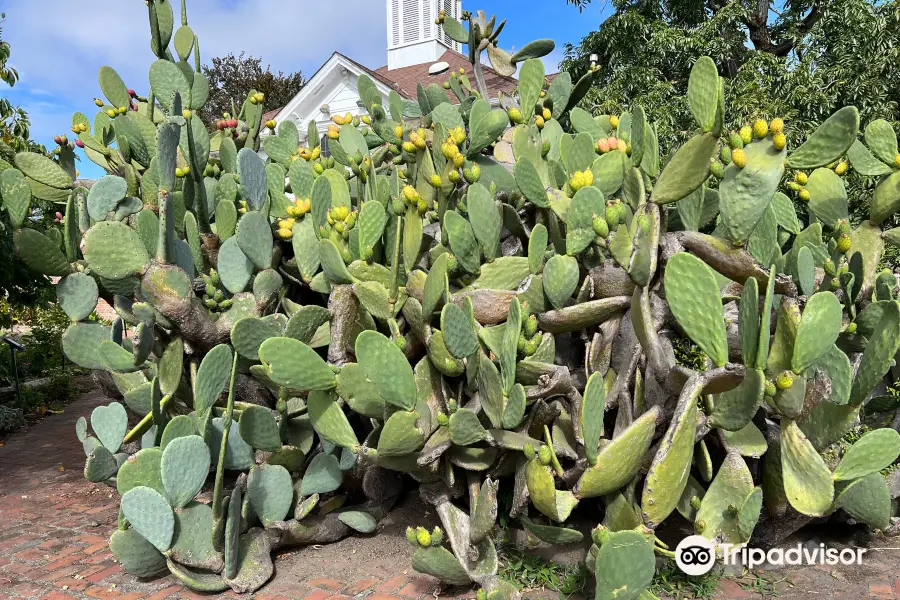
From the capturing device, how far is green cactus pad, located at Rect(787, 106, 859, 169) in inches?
95.2

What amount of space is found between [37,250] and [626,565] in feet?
10.1

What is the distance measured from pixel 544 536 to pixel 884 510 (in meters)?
1.37

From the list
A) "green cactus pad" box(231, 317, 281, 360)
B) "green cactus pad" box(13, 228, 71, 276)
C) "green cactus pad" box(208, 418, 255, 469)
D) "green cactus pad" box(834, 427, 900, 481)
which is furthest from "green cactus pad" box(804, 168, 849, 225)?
"green cactus pad" box(13, 228, 71, 276)

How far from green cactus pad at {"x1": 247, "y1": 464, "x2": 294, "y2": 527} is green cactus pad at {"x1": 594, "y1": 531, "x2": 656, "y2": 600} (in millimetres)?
1597

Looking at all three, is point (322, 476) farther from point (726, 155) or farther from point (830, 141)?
point (830, 141)

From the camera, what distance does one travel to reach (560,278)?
2.46 metres

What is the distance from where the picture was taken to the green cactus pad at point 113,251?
2883 millimetres

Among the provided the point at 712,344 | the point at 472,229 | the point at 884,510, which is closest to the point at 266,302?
the point at 472,229

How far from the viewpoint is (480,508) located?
2615 millimetres

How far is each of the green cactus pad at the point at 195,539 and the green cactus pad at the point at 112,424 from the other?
795mm

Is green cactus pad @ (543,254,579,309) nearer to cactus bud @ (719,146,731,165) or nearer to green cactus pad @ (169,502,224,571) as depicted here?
cactus bud @ (719,146,731,165)

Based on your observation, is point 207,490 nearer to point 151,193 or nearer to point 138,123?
point 151,193

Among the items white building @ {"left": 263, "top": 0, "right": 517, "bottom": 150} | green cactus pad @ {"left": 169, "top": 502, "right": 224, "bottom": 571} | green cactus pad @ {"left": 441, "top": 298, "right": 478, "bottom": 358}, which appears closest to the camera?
green cactus pad @ {"left": 441, "top": 298, "right": 478, "bottom": 358}

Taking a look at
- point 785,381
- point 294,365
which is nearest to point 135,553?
point 294,365
